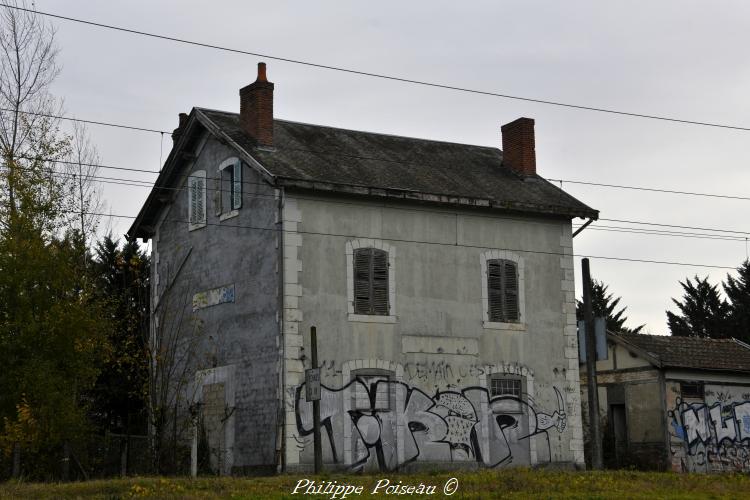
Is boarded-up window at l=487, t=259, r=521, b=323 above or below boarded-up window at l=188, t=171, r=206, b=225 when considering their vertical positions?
below

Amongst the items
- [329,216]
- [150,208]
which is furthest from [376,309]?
[150,208]

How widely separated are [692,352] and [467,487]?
15.6 metres

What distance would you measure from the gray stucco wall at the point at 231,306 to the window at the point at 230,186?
21cm

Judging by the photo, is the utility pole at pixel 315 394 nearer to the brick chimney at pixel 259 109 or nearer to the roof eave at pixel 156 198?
the brick chimney at pixel 259 109

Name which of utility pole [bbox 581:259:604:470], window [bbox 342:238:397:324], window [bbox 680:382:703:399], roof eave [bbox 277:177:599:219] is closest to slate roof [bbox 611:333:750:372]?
window [bbox 680:382:703:399]

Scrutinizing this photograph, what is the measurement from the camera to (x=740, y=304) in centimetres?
4612

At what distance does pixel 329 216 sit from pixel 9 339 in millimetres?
7420

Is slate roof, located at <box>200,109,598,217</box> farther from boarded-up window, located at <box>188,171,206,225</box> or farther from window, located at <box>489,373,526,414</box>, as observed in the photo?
window, located at <box>489,373,526,414</box>

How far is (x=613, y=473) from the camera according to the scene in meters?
22.3

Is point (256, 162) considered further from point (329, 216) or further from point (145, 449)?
point (145, 449)

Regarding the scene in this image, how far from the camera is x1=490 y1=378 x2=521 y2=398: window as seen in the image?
26.6 meters

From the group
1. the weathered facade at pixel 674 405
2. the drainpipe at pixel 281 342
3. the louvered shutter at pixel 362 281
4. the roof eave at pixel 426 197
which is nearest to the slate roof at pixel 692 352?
the weathered facade at pixel 674 405

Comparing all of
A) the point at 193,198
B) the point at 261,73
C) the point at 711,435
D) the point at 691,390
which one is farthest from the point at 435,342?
the point at 711,435

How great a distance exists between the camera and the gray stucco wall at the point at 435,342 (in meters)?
24.5
